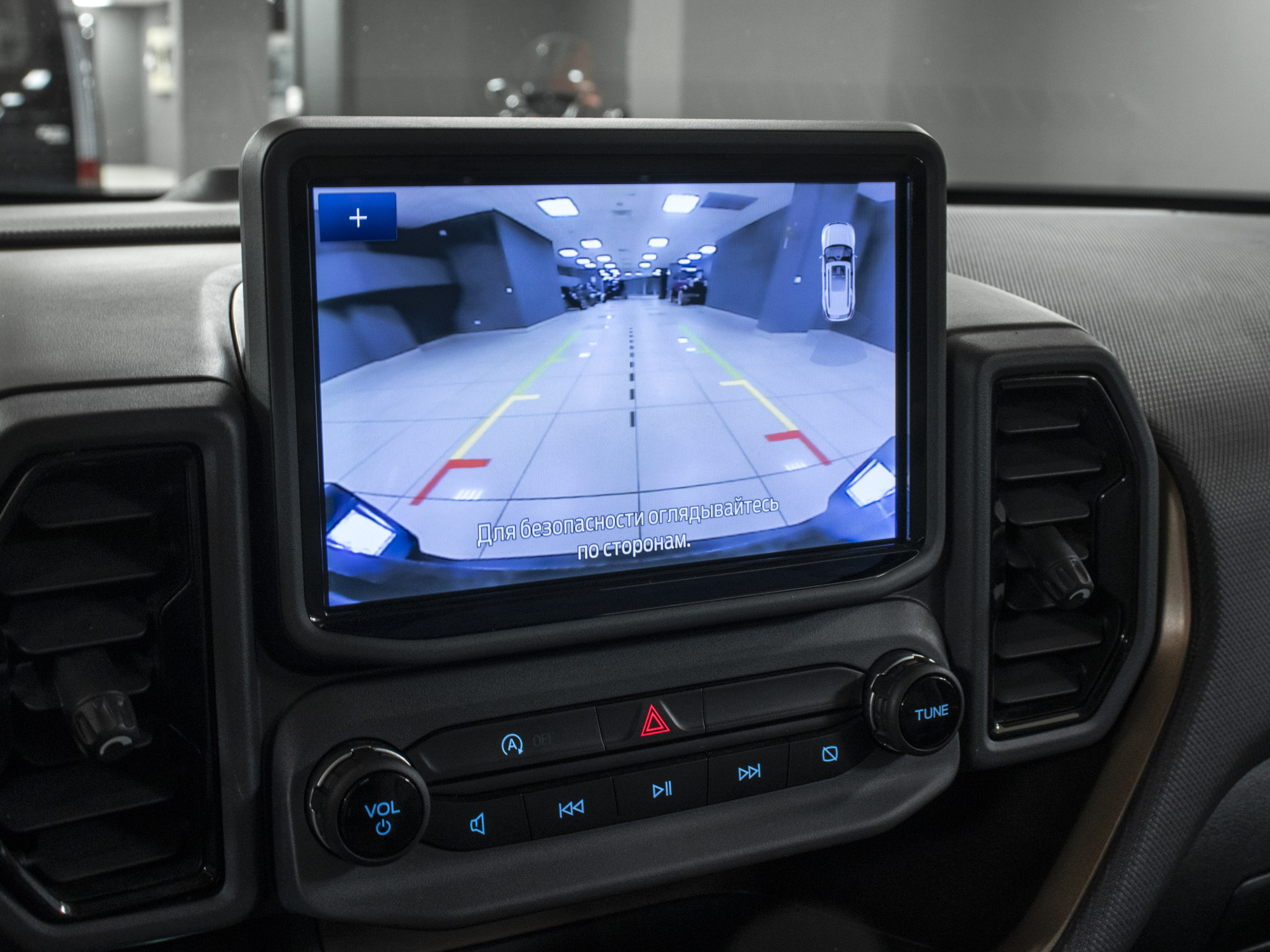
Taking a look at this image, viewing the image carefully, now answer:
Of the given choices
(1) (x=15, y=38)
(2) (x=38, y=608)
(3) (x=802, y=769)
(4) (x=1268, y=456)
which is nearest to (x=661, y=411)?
(3) (x=802, y=769)

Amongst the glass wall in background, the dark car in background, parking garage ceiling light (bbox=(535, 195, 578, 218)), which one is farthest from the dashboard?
the glass wall in background

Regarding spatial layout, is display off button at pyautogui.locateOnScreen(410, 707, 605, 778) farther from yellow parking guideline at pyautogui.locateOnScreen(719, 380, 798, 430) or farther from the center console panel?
yellow parking guideline at pyautogui.locateOnScreen(719, 380, 798, 430)

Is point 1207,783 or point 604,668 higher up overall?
point 604,668

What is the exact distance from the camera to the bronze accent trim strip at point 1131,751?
4.33 feet

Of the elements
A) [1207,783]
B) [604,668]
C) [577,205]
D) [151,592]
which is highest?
[577,205]

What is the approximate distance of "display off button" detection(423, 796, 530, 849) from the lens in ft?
3.38

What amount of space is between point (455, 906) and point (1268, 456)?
1.08 meters

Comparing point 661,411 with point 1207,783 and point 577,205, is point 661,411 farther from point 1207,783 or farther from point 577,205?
point 1207,783

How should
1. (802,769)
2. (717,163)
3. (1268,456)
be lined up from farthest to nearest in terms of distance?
(1268,456) → (802,769) → (717,163)

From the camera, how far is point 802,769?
116cm

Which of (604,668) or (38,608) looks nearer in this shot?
(38,608)

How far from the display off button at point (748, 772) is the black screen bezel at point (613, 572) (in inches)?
7.0

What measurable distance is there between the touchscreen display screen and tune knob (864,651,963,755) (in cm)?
16

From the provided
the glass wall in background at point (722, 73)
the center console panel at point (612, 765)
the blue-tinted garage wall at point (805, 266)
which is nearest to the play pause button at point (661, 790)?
the center console panel at point (612, 765)
